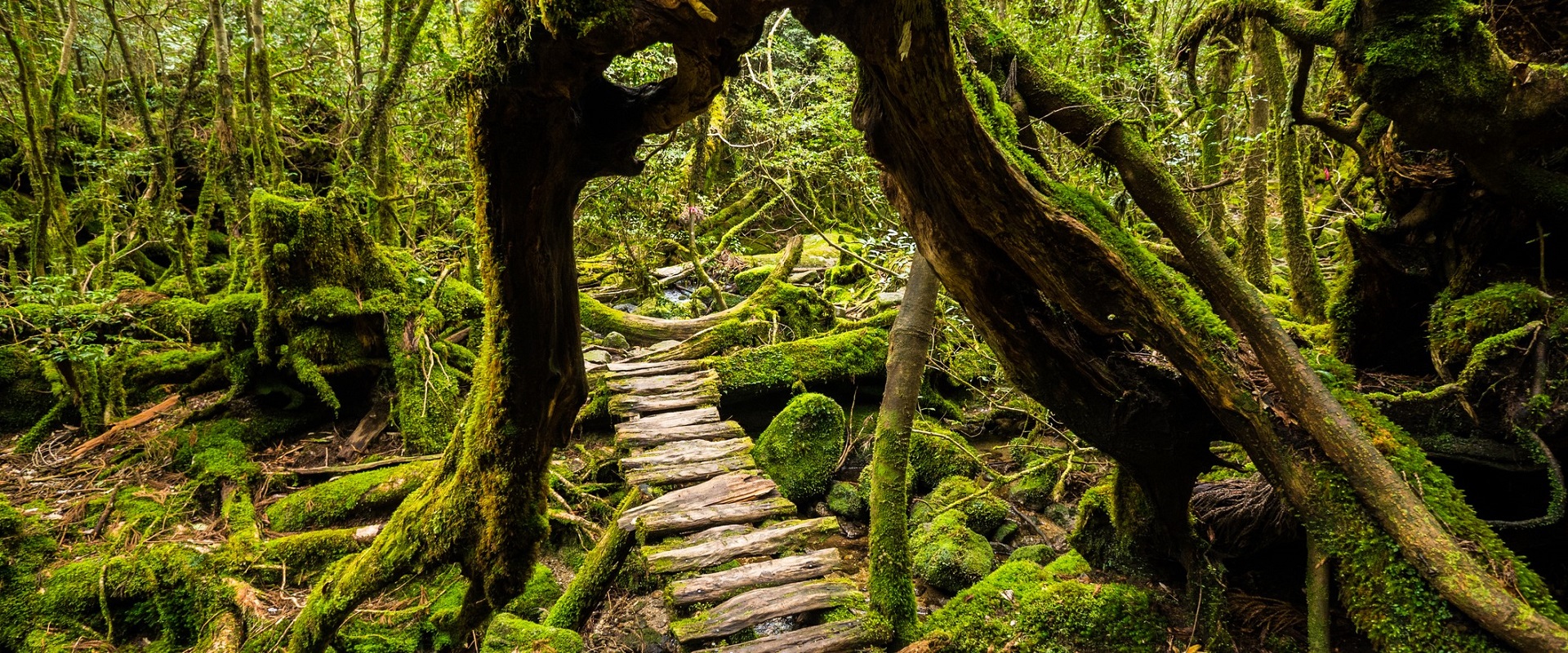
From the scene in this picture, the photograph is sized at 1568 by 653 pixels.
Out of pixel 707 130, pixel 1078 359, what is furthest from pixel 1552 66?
pixel 707 130

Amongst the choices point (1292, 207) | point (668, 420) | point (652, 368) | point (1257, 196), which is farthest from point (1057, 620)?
point (652, 368)

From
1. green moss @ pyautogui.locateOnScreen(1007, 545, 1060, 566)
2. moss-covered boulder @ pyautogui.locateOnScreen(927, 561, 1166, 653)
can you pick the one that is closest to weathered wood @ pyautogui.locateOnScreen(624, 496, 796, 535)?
moss-covered boulder @ pyautogui.locateOnScreen(927, 561, 1166, 653)

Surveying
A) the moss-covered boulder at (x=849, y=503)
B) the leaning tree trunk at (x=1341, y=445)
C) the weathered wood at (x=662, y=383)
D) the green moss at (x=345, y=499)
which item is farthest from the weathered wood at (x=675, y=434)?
the leaning tree trunk at (x=1341, y=445)

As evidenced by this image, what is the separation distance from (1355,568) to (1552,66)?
2.13 m

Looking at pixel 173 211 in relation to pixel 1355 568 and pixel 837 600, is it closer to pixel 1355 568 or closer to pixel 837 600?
pixel 837 600

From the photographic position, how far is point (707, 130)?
1026 cm

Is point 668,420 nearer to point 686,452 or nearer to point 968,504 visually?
point 686,452

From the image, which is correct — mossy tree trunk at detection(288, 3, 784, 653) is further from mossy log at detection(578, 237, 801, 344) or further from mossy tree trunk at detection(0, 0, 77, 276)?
mossy tree trunk at detection(0, 0, 77, 276)

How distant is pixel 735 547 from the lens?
15.5 feet

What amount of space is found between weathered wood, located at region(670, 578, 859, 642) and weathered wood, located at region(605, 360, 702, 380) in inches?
161

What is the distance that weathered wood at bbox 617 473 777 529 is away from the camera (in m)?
5.12

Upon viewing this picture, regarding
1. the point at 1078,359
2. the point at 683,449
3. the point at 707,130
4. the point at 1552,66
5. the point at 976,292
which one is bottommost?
the point at 683,449

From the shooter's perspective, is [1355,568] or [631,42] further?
[1355,568]

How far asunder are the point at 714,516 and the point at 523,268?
302 cm
